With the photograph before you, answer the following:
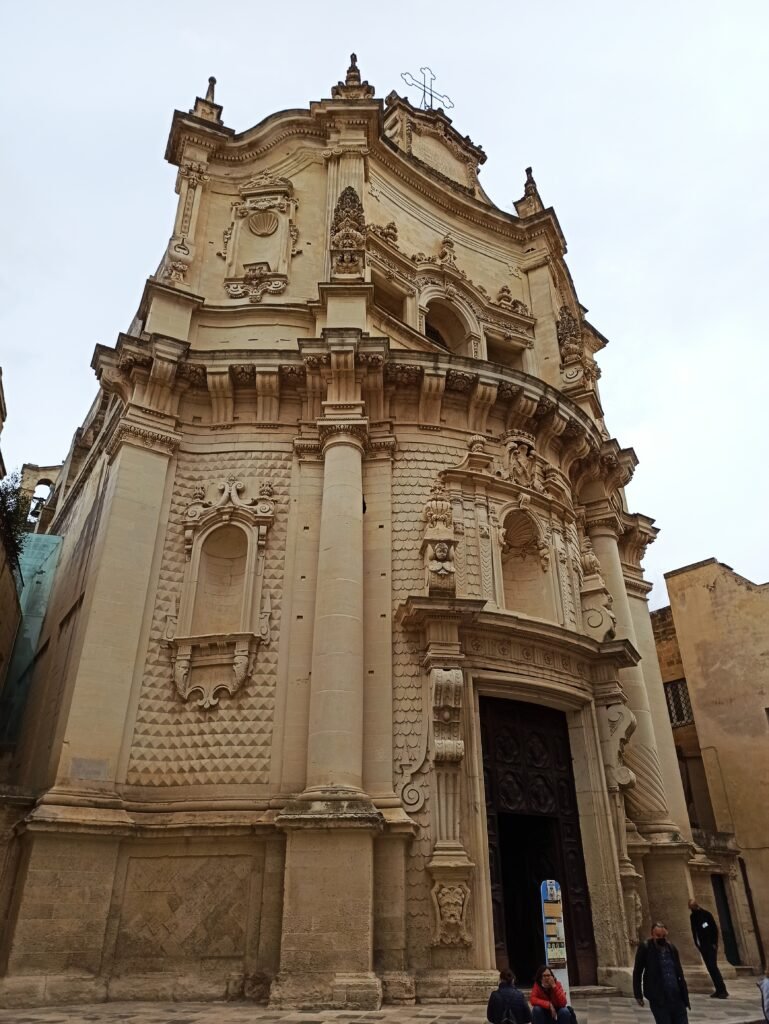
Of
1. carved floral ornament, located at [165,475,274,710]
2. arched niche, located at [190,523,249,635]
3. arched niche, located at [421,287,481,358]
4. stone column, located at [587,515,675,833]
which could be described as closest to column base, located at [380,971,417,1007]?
carved floral ornament, located at [165,475,274,710]

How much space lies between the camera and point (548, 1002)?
670cm

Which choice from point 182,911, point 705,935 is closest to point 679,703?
point 705,935

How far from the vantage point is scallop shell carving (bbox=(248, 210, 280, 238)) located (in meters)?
17.0

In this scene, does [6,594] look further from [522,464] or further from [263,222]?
[522,464]

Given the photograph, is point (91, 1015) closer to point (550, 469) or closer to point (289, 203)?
point (550, 469)

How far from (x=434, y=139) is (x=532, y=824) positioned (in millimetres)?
19916

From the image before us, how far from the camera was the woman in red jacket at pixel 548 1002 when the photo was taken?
6.64 meters

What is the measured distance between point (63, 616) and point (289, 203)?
33.0 ft

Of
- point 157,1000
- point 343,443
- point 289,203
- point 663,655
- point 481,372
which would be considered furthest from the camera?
point 663,655

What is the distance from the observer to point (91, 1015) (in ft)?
28.2

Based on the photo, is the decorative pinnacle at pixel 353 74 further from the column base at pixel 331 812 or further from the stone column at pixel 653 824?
the column base at pixel 331 812

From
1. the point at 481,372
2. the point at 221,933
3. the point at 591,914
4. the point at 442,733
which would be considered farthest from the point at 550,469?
the point at 221,933

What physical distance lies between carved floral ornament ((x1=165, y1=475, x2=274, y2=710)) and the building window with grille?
16977 mm

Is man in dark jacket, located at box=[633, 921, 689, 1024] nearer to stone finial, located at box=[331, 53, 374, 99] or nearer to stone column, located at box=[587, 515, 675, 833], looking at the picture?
stone column, located at box=[587, 515, 675, 833]
